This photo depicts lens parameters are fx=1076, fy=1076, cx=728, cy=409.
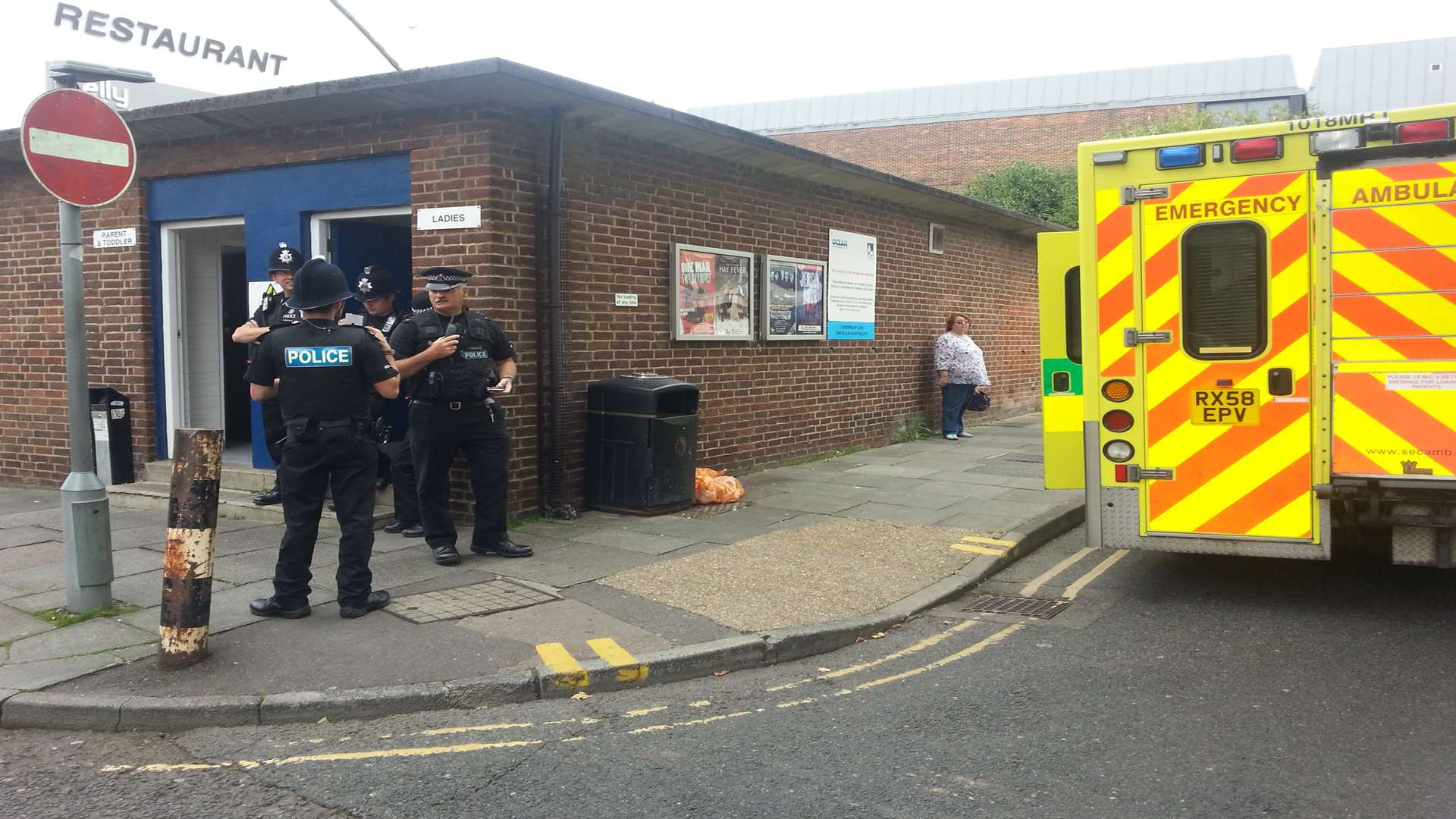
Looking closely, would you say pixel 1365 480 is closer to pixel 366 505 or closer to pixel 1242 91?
pixel 366 505

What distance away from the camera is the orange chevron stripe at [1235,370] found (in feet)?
18.8

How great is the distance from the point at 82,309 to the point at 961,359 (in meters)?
10.5

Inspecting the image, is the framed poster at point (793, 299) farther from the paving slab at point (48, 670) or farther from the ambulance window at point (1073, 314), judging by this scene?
the paving slab at point (48, 670)

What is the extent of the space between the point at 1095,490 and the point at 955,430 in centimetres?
805

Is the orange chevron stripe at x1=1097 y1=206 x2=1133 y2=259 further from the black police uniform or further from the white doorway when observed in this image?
the white doorway

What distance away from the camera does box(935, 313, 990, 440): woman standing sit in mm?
14039

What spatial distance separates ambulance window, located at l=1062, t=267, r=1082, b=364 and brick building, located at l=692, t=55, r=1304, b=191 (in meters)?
40.5

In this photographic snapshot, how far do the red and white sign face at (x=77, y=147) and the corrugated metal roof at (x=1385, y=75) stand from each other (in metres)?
49.4

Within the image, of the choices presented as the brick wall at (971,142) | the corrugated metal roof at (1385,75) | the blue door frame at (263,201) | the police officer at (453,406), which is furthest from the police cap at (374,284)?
the corrugated metal roof at (1385,75)

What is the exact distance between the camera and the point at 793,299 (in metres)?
11.5

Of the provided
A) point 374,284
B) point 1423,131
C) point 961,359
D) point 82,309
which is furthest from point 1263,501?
point 961,359

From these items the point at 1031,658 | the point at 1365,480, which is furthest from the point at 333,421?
the point at 1365,480

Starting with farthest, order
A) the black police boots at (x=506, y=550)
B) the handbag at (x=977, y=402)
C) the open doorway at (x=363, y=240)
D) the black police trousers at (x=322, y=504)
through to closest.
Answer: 1. the handbag at (x=977, y=402)
2. the open doorway at (x=363, y=240)
3. the black police boots at (x=506, y=550)
4. the black police trousers at (x=322, y=504)

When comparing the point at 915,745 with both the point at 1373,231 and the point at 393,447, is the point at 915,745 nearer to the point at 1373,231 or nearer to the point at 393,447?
the point at 1373,231
